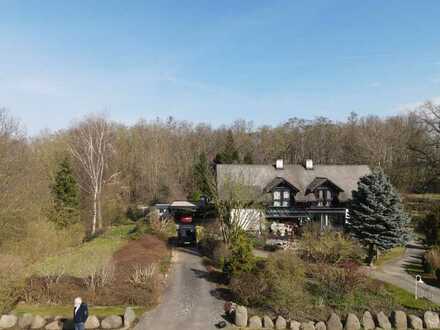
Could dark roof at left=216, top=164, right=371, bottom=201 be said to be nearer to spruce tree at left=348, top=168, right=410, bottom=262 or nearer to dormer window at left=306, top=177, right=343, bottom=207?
dormer window at left=306, top=177, right=343, bottom=207

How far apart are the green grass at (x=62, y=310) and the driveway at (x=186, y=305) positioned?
1107mm

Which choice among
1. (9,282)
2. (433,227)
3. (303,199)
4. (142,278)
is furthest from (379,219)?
(9,282)

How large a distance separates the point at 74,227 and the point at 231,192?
631 inches

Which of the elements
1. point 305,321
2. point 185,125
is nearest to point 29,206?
point 305,321

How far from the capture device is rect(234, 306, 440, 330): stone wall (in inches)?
656

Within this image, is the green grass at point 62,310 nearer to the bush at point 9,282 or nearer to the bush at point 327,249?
the bush at point 9,282

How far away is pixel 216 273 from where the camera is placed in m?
24.6

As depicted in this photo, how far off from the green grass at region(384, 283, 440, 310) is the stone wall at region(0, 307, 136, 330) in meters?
12.5

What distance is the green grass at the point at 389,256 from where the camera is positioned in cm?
2816

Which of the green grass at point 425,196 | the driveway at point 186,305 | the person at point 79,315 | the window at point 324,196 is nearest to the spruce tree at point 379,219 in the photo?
the window at point 324,196

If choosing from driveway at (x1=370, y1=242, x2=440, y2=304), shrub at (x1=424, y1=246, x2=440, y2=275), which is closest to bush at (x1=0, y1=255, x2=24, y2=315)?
driveway at (x1=370, y1=242, x2=440, y2=304)

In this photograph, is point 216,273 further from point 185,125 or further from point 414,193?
point 185,125

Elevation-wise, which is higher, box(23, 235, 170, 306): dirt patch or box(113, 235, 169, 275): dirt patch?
box(113, 235, 169, 275): dirt patch

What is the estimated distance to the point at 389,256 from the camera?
29.9 metres
